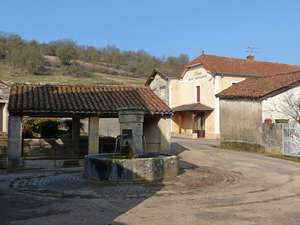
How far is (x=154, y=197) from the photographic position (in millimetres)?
12125

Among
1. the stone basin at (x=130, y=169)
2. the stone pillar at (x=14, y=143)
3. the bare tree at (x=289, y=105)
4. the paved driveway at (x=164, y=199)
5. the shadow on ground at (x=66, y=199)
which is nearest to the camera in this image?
the paved driveway at (x=164, y=199)

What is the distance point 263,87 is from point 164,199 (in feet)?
60.4

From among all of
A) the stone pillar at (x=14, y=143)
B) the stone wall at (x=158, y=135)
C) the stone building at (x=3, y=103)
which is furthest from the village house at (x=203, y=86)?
the stone pillar at (x=14, y=143)

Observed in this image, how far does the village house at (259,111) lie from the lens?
26.4 metres

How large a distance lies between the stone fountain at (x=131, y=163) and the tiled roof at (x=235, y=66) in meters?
24.8

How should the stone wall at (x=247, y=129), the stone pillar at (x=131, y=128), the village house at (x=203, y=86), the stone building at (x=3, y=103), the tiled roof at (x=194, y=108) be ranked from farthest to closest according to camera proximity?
the tiled roof at (x=194, y=108)
the village house at (x=203, y=86)
the stone building at (x=3, y=103)
the stone wall at (x=247, y=129)
the stone pillar at (x=131, y=128)

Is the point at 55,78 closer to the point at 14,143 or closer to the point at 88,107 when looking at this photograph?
the point at 88,107

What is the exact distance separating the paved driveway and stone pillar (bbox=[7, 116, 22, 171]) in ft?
7.20

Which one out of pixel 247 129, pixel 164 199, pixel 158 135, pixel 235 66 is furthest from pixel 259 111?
pixel 164 199

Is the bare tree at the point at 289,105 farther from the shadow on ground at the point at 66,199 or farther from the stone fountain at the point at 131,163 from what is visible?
the stone fountain at the point at 131,163

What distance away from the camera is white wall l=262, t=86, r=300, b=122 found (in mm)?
27156

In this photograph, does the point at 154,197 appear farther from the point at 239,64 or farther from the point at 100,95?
the point at 239,64

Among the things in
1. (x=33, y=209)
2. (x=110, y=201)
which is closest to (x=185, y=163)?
(x=110, y=201)

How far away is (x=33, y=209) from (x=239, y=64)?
35.2 metres
